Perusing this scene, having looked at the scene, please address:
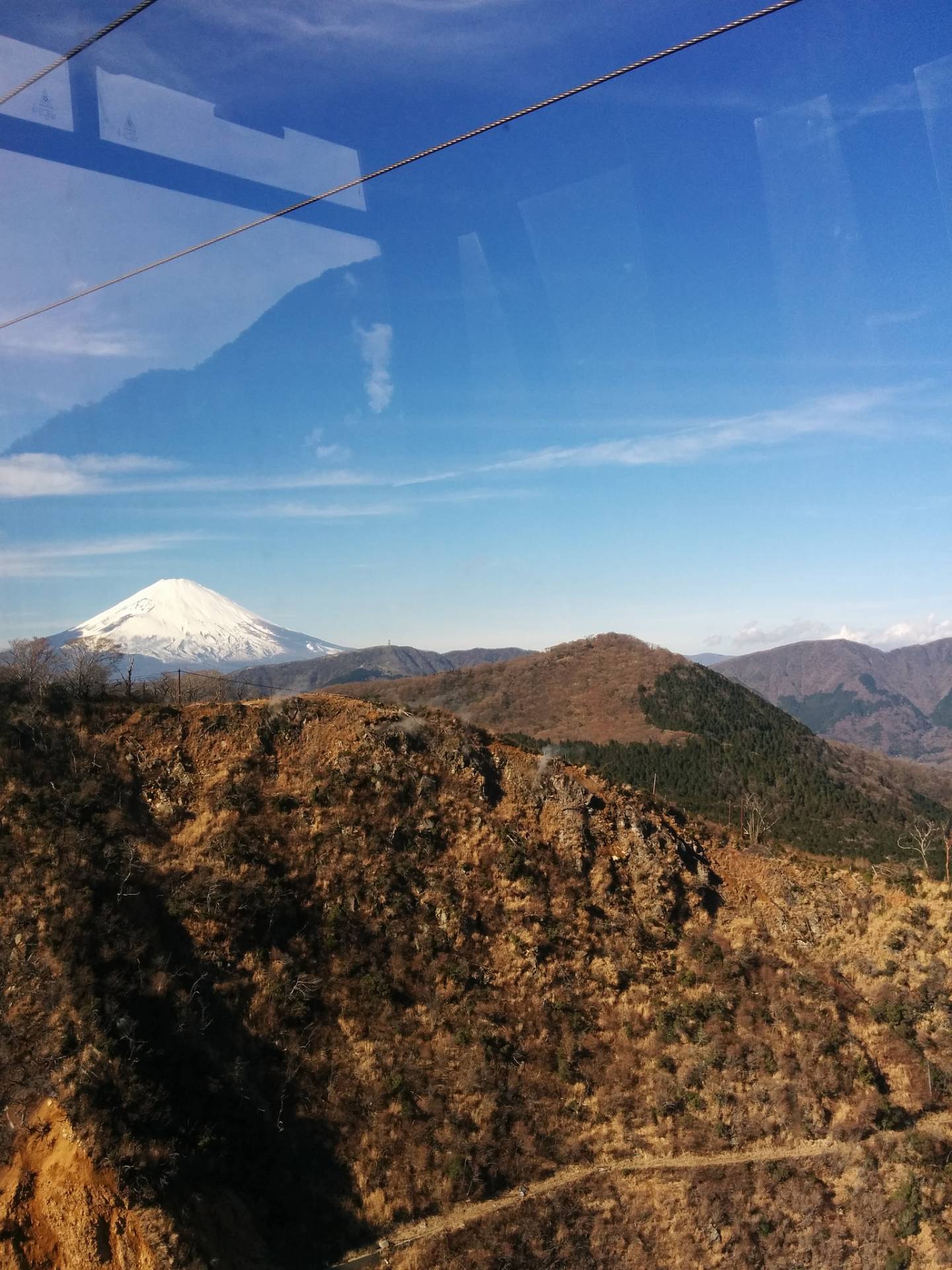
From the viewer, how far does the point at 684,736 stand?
80500 millimetres

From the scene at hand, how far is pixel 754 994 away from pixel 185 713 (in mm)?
21701

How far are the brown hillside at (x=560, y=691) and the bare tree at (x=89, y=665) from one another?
4740cm

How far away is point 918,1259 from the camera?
766 inches

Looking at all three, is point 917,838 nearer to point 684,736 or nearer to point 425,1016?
point 425,1016

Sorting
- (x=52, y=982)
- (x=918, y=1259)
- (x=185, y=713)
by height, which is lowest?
(x=918, y=1259)

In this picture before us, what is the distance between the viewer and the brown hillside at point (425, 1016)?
58.2 ft

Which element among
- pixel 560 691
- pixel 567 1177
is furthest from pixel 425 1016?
pixel 560 691

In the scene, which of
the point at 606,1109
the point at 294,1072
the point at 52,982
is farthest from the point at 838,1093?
the point at 52,982

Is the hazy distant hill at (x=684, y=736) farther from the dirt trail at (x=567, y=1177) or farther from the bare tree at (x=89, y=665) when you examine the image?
the dirt trail at (x=567, y=1177)

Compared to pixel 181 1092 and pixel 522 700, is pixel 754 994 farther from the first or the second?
pixel 522 700

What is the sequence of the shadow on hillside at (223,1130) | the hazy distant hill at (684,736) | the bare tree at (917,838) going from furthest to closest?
the hazy distant hill at (684,736), the bare tree at (917,838), the shadow on hillside at (223,1130)

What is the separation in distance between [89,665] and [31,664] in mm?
2651

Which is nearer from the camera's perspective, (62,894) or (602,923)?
(62,894)

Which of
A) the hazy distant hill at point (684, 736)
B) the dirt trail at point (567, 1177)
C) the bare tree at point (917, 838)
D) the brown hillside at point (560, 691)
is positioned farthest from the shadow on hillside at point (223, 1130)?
the brown hillside at point (560, 691)
